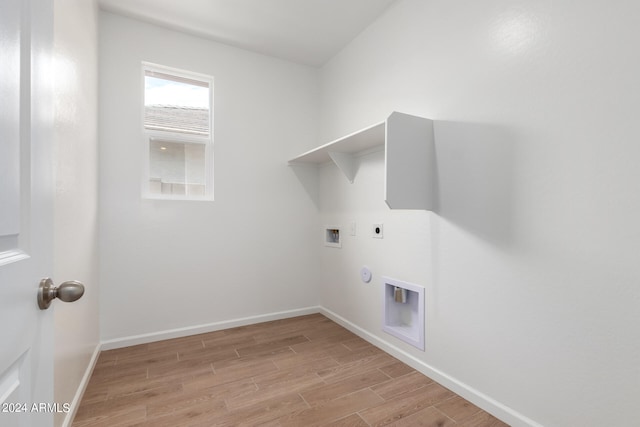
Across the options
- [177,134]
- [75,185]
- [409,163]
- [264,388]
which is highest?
[177,134]

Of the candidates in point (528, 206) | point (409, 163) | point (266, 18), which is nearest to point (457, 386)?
point (528, 206)

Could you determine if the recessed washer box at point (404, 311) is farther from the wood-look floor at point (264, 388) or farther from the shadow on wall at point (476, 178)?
the shadow on wall at point (476, 178)

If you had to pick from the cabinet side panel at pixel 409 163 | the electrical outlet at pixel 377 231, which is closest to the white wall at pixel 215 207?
the electrical outlet at pixel 377 231

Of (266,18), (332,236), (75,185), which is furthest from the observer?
(332,236)

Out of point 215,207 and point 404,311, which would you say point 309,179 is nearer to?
point 215,207

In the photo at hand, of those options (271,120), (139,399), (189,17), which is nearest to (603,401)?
(139,399)

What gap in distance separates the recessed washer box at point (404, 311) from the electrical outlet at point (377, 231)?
13.1 inches

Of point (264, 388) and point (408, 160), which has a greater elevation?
point (408, 160)

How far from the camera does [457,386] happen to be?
179cm

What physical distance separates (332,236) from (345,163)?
81 centimetres

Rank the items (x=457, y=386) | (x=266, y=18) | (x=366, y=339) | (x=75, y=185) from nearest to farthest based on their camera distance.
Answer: (x=75, y=185) < (x=457, y=386) < (x=266, y=18) < (x=366, y=339)

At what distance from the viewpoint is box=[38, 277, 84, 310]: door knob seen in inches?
25.4

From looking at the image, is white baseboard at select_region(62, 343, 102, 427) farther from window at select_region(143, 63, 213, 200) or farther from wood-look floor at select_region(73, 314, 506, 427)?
window at select_region(143, 63, 213, 200)

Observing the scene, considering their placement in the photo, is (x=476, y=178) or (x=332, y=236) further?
(x=332, y=236)
